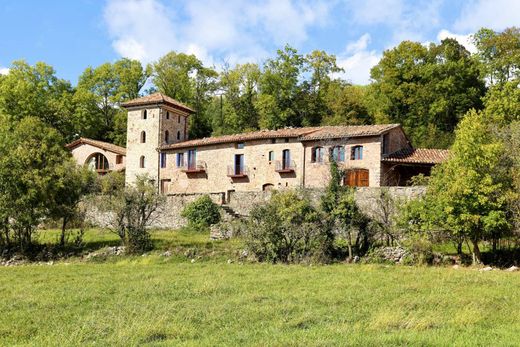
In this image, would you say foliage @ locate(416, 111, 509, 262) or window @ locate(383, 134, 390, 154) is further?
window @ locate(383, 134, 390, 154)

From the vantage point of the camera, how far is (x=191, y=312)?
12.6m

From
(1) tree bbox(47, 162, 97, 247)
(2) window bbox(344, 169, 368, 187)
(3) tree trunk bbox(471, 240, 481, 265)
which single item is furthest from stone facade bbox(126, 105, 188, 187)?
(3) tree trunk bbox(471, 240, 481, 265)

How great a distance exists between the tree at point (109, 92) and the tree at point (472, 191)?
148ft

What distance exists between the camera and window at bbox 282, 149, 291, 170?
41.8 m

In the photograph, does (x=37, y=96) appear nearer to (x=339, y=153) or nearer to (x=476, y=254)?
(x=339, y=153)

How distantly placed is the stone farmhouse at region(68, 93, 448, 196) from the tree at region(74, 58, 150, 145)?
21.6 ft

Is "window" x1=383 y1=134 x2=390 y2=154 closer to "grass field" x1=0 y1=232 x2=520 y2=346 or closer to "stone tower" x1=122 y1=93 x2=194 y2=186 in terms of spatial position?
"grass field" x1=0 y1=232 x2=520 y2=346

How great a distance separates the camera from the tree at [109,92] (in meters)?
62.3

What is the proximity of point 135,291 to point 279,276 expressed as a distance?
534cm

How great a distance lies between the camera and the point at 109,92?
212ft

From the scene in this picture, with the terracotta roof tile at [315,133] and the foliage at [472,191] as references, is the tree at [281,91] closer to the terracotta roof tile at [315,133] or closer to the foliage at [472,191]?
the terracotta roof tile at [315,133]

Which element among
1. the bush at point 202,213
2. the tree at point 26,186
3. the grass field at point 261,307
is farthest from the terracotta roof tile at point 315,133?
the grass field at point 261,307

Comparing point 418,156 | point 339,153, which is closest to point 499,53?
point 418,156

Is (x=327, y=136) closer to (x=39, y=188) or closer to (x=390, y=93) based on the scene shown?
(x=390, y=93)
